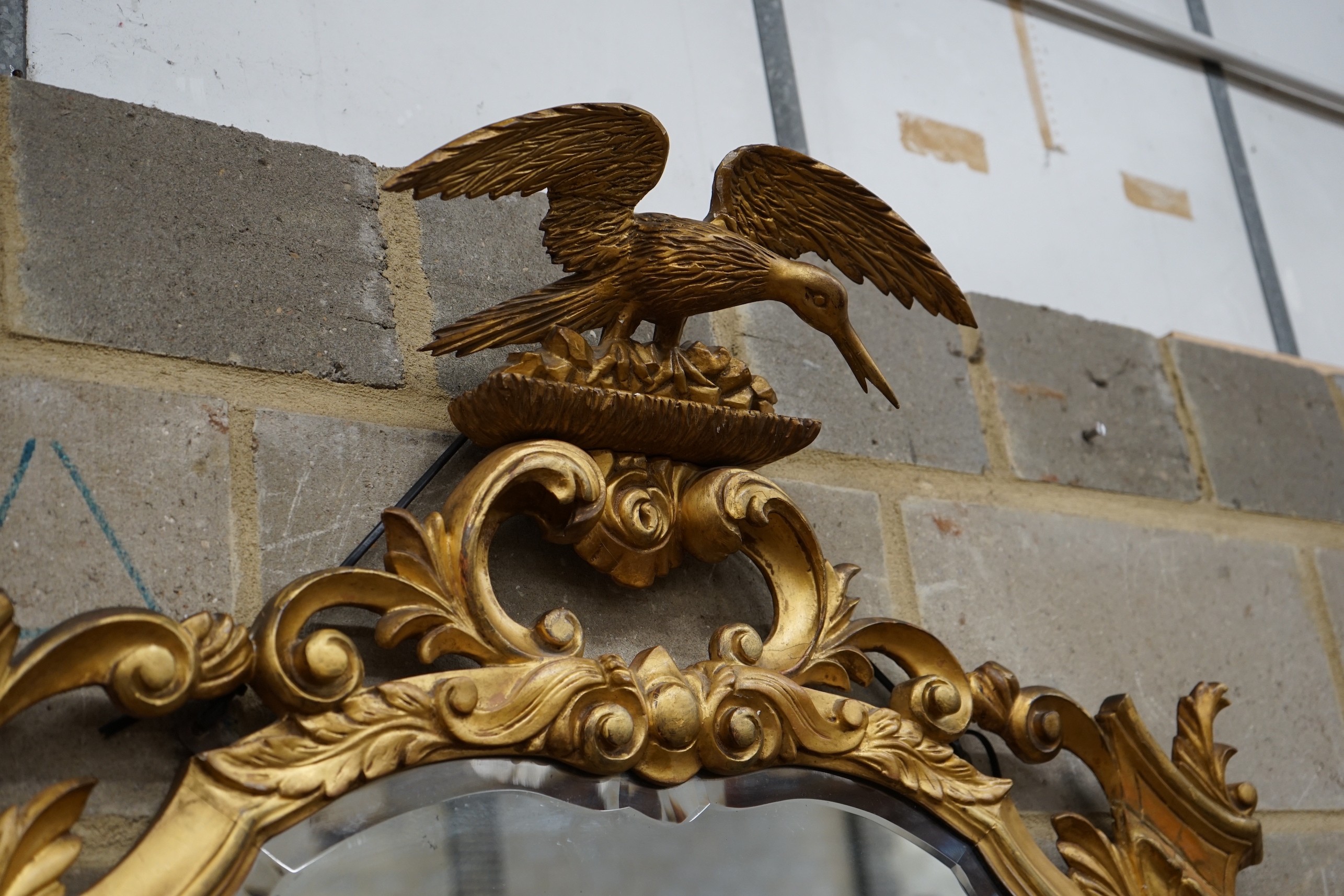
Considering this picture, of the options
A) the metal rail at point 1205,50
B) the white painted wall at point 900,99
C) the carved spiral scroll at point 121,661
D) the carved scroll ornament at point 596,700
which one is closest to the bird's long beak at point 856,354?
the carved scroll ornament at point 596,700

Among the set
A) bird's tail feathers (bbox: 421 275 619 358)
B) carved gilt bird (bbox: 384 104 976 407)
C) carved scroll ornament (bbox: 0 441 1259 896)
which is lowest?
carved scroll ornament (bbox: 0 441 1259 896)

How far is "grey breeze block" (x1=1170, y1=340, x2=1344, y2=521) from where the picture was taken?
1.27 meters

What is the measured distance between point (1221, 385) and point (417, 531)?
2.80 ft

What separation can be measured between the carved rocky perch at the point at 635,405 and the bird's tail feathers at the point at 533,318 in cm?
1

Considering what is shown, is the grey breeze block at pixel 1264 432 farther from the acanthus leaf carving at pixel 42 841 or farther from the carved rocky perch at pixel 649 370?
the acanthus leaf carving at pixel 42 841

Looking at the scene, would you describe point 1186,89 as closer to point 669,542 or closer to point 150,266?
point 669,542

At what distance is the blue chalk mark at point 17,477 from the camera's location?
73cm

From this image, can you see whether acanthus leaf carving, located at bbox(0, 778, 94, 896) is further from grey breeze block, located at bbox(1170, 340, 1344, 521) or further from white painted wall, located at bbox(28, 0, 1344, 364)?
grey breeze block, located at bbox(1170, 340, 1344, 521)

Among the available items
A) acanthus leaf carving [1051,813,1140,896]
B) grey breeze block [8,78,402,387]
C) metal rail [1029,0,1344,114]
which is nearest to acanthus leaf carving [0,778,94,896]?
grey breeze block [8,78,402,387]

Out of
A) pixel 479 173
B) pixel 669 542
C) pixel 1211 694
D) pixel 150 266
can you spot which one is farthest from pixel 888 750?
pixel 150 266

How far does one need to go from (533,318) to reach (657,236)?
0.10 m

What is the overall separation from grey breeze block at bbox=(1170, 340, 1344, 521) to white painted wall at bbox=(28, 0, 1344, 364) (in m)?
0.05

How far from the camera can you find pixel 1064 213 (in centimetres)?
132

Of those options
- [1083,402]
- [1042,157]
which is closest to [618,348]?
[1083,402]
